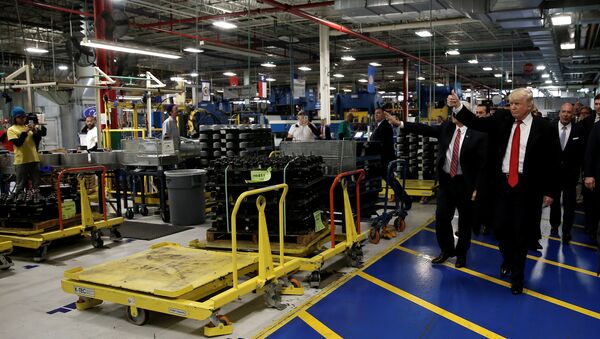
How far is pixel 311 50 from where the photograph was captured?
24281 millimetres

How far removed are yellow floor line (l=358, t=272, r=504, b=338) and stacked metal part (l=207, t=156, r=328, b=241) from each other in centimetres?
90

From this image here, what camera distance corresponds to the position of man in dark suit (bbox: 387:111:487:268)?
5.37 metres

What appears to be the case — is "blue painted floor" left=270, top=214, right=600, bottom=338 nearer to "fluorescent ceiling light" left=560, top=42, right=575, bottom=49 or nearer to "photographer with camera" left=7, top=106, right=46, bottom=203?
"photographer with camera" left=7, top=106, right=46, bottom=203

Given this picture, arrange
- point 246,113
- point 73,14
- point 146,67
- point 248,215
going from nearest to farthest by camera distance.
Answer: point 248,215, point 73,14, point 246,113, point 146,67

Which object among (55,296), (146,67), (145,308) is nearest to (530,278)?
(145,308)

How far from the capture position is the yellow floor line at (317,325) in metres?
3.98

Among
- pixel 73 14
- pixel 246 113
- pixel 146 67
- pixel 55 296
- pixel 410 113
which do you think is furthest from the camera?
pixel 146 67

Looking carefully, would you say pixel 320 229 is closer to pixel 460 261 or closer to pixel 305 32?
pixel 460 261

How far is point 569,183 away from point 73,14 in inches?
545

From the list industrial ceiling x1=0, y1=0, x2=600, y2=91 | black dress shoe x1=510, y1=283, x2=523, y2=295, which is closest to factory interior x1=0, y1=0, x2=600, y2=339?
black dress shoe x1=510, y1=283, x2=523, y2=295

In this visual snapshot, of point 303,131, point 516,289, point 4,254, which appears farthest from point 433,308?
point 303,131

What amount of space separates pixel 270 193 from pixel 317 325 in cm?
172

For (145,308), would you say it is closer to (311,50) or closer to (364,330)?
(364,330)

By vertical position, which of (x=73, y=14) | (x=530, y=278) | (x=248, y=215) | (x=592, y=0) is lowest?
(x=530, y=278)
